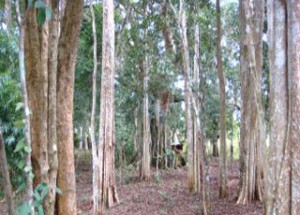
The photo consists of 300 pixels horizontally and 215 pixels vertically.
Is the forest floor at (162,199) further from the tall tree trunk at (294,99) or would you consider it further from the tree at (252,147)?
the tall tree trunk at (294,99)

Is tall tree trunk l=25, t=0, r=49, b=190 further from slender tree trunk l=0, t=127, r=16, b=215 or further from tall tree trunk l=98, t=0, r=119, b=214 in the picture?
tall tree trunk l=98, t=0, r=119, b=214

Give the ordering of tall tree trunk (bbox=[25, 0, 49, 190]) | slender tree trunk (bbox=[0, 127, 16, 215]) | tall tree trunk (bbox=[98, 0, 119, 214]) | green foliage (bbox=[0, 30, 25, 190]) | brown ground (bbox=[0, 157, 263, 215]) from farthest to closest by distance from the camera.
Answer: brown ground (bbox=[0, 157, 263, 215]) < tall tree trunk (bbox=[98, 0, 119, 214]) < green foliage (bbox=[0, 30, 25, 190]) < tall tree trunk (bbox=[25, 0, 49, 190]) < slender tree trunk (bbox=[0, 127, 16, 215])

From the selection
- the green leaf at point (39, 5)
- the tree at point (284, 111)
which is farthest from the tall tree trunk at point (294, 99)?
the green leaf at point (39, 5)

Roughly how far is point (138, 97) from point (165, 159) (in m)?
3.54

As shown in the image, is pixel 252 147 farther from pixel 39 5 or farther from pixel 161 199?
pixel 39 5

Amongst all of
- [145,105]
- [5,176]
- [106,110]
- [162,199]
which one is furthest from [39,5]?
[145,105]

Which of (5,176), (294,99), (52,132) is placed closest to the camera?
(5,176)

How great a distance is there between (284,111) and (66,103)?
7.31 feet

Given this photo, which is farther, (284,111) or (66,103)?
(284,111)

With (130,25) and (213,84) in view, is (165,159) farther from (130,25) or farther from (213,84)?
(130,25)

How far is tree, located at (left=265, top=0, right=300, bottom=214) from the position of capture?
4133 mm

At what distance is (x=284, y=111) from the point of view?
4.26m

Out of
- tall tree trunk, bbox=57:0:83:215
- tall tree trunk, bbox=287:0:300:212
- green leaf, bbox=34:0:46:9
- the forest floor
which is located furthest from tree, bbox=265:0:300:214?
the forest floor

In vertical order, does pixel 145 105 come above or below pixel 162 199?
above
